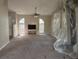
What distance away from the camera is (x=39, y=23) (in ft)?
53.3

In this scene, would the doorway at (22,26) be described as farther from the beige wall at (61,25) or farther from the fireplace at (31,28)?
the beige wall at (61,25)

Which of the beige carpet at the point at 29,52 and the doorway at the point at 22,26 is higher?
the doorway at the point at 22,26

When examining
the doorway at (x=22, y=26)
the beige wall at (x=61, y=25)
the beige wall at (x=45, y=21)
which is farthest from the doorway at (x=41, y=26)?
the beige wall at (x=61, y=25)

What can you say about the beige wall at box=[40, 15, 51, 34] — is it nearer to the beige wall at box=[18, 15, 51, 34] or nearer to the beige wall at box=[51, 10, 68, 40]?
the beige wall at box=[18, 15, 51, 34]

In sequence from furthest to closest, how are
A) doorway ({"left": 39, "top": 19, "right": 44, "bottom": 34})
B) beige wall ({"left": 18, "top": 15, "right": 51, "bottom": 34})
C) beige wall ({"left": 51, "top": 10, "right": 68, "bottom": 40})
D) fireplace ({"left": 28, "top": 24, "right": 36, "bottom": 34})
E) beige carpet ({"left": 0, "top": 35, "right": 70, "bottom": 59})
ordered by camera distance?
doorway ({"left": 39, "top": 19, "right": 44, "bottom": 34})
fireplace ({"left": 28, "top": 24, "right": 36, "bottom": 34})
beige wall ({"left": 18, "top": 15, "right": 51, "bottom": 34})
beige wall ({"left": 51, "top": 10, "right": 68, "bottom": 40})
beige carpet ({"left": 0, "top": 35, "right": 70, "bottom": 59})

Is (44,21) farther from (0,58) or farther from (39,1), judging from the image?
(0,58)

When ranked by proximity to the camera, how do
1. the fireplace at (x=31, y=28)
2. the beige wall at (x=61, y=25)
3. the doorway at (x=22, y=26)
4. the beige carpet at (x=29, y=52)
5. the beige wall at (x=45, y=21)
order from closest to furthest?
the beige carpet at (x=29, y=52)
the beige wall at (x=61, y=25)
the beige wall at (x=45, y=21)
the doorway at (x=22, y=26)
the fireplace at (x=31, y=28)

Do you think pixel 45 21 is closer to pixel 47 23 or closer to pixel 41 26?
pixel 47 23

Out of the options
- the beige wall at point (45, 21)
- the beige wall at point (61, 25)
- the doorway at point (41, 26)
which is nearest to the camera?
the beige wall at point (61, 25)

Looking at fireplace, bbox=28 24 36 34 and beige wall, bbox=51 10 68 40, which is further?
fireplace, bbox=28 24 36 34

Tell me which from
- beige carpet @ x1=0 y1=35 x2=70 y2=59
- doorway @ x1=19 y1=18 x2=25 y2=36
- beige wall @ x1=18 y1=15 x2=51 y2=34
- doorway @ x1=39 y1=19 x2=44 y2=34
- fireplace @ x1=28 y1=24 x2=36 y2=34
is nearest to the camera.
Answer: beige carpet @ x1=0 y1=35 x2=70 y2=59

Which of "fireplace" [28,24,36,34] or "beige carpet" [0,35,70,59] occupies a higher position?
"fireplace" [28,24,36,34]

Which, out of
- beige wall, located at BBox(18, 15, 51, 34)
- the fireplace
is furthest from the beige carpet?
the fireplace

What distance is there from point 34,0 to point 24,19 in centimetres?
672
